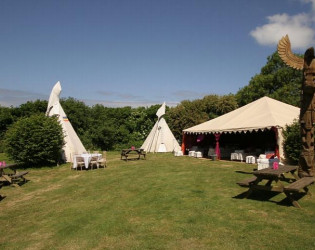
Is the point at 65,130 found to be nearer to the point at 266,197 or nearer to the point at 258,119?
the point at 258,119

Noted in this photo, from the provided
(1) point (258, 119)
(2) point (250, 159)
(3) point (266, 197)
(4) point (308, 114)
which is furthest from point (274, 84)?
(3) point (266, 197)

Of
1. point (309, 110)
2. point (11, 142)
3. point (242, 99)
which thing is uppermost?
point (242, 99)

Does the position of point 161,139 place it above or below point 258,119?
below

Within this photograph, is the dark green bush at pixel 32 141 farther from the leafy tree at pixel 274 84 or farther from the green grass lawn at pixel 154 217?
the leafy tree at pixel 274 84

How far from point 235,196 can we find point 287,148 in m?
6.50

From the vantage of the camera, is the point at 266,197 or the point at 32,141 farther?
the point at 32,141

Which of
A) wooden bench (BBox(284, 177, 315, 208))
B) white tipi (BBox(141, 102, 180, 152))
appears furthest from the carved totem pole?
white tipi (BBox(141, 102, 180, 152))

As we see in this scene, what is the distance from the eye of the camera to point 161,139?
20438 millimetres

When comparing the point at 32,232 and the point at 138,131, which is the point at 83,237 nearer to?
the point at 32,232

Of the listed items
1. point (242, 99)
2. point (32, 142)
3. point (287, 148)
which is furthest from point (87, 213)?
point (242, 99)

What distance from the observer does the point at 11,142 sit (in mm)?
12938

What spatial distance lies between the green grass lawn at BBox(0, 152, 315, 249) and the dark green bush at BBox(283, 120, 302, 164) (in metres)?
4.21

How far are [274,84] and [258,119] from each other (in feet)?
54.6

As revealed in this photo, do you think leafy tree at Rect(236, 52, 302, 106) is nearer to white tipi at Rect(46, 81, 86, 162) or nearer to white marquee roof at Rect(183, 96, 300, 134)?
white marquee roof at Rect(183, 96, 300, 134)
